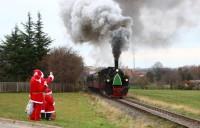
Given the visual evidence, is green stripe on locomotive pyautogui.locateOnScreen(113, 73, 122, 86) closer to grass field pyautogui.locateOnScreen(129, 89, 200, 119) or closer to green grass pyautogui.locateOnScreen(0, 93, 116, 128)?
grass field pyautogui.locateOnScreen(129, 89, 200, 119)

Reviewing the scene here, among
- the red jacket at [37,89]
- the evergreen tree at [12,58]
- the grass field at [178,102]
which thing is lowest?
the grass field at [178,102]

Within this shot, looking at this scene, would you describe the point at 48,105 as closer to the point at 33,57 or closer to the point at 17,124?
the point at 17,124

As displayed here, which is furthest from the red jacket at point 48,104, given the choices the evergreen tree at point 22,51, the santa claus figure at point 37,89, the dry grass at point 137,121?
the evergreen tree at point 22,51

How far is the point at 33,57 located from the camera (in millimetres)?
67500

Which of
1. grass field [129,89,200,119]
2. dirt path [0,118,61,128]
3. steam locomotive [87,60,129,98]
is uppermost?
steam locomotive [87,60,129,98]

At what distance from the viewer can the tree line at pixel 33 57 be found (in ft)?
214

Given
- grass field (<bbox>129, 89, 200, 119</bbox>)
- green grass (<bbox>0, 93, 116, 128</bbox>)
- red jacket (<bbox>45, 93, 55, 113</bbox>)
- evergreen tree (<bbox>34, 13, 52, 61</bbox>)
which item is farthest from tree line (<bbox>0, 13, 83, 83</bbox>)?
red jacket (<bbox>45, 93, 55, 113</bbox>)

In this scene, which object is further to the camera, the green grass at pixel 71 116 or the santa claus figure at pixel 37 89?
the santa claus figure at pixel 37 89

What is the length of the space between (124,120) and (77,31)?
21.5 meters

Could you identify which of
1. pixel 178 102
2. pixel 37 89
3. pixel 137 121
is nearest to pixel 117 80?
pixel 178 102

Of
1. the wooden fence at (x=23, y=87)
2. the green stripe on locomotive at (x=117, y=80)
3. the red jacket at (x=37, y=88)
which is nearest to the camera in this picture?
the red jacket at (x=37, y=88)

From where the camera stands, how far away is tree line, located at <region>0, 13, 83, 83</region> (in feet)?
214

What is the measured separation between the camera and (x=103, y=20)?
4134 centimetres

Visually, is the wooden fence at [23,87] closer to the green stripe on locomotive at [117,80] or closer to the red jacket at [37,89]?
the green stripe on locomotive at [117,80]
